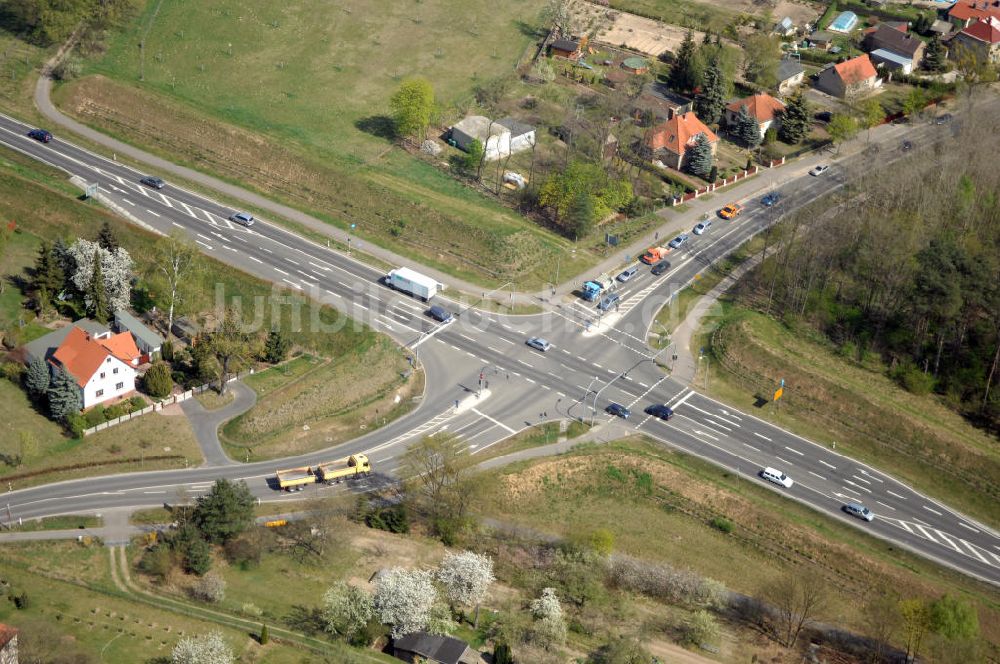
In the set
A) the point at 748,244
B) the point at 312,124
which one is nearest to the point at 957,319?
the point at 748,244

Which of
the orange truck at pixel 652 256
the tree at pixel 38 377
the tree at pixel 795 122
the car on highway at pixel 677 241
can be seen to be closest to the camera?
the tree at pixel 38 377

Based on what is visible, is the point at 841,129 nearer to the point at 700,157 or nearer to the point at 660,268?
the point at 700,157

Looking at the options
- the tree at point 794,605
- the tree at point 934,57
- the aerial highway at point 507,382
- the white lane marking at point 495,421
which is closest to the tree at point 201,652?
the aerial highway at point 507,382

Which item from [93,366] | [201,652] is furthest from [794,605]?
[93,366]

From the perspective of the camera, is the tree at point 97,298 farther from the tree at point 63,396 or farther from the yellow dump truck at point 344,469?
the yellow dump truck at point 344,469

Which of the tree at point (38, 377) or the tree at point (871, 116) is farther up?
the tree at point (871, 116)
